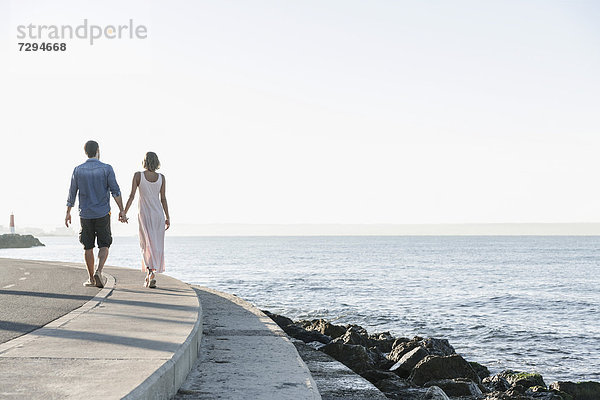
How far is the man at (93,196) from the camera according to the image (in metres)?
Result: 9.05

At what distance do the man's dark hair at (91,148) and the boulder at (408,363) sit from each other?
5.44m

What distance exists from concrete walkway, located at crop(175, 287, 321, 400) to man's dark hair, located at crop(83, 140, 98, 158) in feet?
11.0

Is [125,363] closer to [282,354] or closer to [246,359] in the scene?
[246,359]

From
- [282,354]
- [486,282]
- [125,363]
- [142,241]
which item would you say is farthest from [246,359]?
[486,282]

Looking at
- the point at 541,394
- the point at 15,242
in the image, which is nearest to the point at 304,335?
the point at 541,394

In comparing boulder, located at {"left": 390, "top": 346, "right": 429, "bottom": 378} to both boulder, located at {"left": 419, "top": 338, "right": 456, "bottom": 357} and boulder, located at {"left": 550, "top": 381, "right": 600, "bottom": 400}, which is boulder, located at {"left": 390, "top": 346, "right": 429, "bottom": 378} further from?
boulder, located at {"left": 550, "top": 381, "right": 600, "bottom": 400}

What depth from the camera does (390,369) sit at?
9211mm

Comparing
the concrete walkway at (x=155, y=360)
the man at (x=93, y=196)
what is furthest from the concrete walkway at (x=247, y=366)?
the man at (x=93, y=196)

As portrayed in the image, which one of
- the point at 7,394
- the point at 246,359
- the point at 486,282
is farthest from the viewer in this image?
the point at 486,282

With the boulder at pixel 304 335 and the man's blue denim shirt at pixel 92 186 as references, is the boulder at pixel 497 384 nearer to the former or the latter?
the boulder at pixel 304 335

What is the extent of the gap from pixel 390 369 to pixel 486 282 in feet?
102

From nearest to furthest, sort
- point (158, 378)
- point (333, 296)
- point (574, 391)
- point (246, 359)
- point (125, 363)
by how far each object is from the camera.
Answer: point (158, 378)
point (125, 363)
point (246, 359)
point (574, 391)
point (333, 296)

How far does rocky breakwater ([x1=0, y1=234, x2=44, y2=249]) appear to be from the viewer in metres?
91.5

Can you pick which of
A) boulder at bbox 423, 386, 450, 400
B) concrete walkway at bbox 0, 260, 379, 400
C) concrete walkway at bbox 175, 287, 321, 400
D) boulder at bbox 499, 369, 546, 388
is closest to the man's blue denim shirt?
concrete walkway at bbox 0, 260, 379, 400
